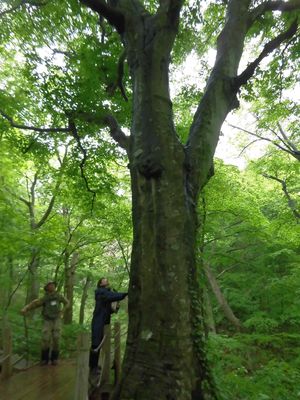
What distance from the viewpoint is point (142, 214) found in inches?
142

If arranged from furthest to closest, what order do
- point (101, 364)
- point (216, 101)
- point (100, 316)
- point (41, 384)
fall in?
point (41, 384) → point (101, 364) → point (100, 316) → point (216, 101)

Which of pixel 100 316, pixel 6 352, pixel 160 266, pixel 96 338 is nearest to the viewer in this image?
pixel 160 266

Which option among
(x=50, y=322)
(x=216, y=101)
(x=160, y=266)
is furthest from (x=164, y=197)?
(x=50, y=322)

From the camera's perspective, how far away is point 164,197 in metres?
3.54

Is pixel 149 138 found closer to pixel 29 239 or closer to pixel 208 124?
pixel 208 124

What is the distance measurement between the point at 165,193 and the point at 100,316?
8.56 ft

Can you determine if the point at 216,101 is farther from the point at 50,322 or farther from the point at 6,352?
the point at 50,322

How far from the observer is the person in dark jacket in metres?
4.82

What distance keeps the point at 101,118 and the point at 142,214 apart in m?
2.74

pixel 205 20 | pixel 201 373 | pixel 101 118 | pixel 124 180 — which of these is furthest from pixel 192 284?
pixel 124 180

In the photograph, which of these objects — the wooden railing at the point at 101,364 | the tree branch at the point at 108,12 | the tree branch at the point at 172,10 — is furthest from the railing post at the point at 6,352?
the tree branch at the point at 172,10

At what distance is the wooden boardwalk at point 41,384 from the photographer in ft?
16.3

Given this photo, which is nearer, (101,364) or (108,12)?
(108,12)

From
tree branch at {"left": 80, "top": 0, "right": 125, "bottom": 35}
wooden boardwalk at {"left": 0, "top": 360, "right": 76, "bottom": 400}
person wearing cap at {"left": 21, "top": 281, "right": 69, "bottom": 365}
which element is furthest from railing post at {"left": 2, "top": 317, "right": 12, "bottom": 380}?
tree branch at {"left": 80, "top": 0, "right": 125, "bottom": 35}
